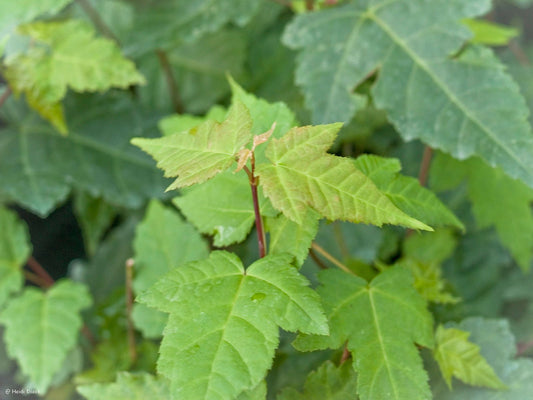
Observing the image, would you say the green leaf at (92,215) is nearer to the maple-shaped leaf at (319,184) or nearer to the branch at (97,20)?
the branch at (97,20)

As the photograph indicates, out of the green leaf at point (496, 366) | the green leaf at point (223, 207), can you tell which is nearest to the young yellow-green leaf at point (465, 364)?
the green leaf at point (496, 366)

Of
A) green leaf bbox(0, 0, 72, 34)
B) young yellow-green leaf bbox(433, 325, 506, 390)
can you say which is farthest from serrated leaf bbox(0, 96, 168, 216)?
young yellow-green leaf bbox(433, 325, 506, 390)

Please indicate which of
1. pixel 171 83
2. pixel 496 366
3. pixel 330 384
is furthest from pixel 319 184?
pixel 171 83

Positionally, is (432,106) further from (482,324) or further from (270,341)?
(270,341)

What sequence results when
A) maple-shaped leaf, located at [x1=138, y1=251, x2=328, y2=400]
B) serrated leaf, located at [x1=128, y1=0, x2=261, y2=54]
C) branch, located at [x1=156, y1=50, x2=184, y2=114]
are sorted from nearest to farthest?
maple-shaped leaf, located at [x1=138, y1=251, x2=328, y2=400]
serrated leaf, located at [x1=128, y1=0, x2=261, y2=54]
branch, located at [x1=156, y1=50, x2=184, y2=114]

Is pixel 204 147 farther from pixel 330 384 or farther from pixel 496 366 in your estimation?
pixel 496 366

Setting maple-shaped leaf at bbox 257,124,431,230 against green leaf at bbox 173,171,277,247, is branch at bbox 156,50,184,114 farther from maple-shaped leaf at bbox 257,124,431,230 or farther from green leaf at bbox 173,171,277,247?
maple-shaped leaf at bbox 257,124,431,230
